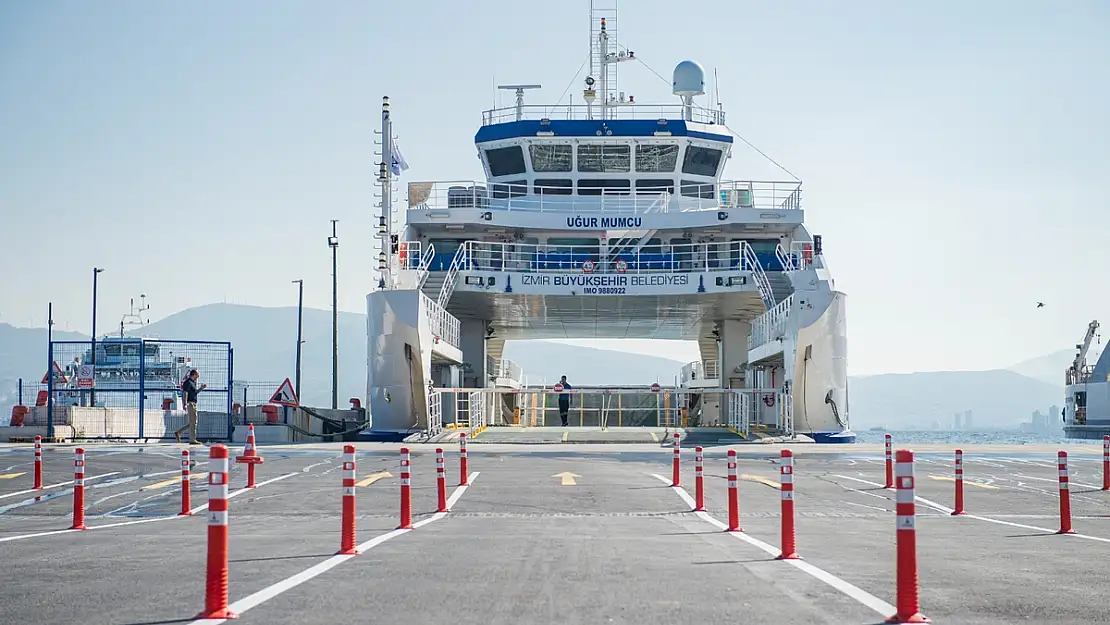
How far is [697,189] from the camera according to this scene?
4969cm

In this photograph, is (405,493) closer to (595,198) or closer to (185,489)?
(185,489)

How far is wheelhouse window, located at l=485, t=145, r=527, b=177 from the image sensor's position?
4894 cm

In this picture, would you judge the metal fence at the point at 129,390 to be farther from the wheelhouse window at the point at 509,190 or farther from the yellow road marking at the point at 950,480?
the yellow road marking at the point at 950,480

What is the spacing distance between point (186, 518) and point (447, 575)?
7.39m

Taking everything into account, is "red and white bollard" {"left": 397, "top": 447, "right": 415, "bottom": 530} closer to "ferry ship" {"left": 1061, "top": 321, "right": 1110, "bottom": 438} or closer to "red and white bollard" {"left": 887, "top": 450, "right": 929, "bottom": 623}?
"red and white bollard" {"left": 887, "top": 450, "right": 929, "bottom": 623}

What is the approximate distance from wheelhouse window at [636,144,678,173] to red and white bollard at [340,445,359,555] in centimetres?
3765

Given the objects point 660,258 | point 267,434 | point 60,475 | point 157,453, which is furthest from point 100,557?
point 660,258

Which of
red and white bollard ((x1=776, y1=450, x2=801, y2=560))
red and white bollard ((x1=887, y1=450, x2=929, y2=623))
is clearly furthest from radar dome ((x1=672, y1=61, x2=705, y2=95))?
red and white bollard ((x1=887, y1=450, x2=929, y2=623))

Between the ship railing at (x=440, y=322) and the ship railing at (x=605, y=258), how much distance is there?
82.9 inches

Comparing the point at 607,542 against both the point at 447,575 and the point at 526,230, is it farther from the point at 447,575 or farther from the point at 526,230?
the point at 526,230

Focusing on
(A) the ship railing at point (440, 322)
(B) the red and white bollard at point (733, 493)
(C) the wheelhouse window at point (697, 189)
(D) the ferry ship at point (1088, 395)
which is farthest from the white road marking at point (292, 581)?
(D) the ferry ship at point (1088, 395)

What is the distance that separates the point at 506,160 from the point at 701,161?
7.26 metres

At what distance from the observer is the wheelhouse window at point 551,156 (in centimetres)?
4847

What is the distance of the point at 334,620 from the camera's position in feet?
24.8
